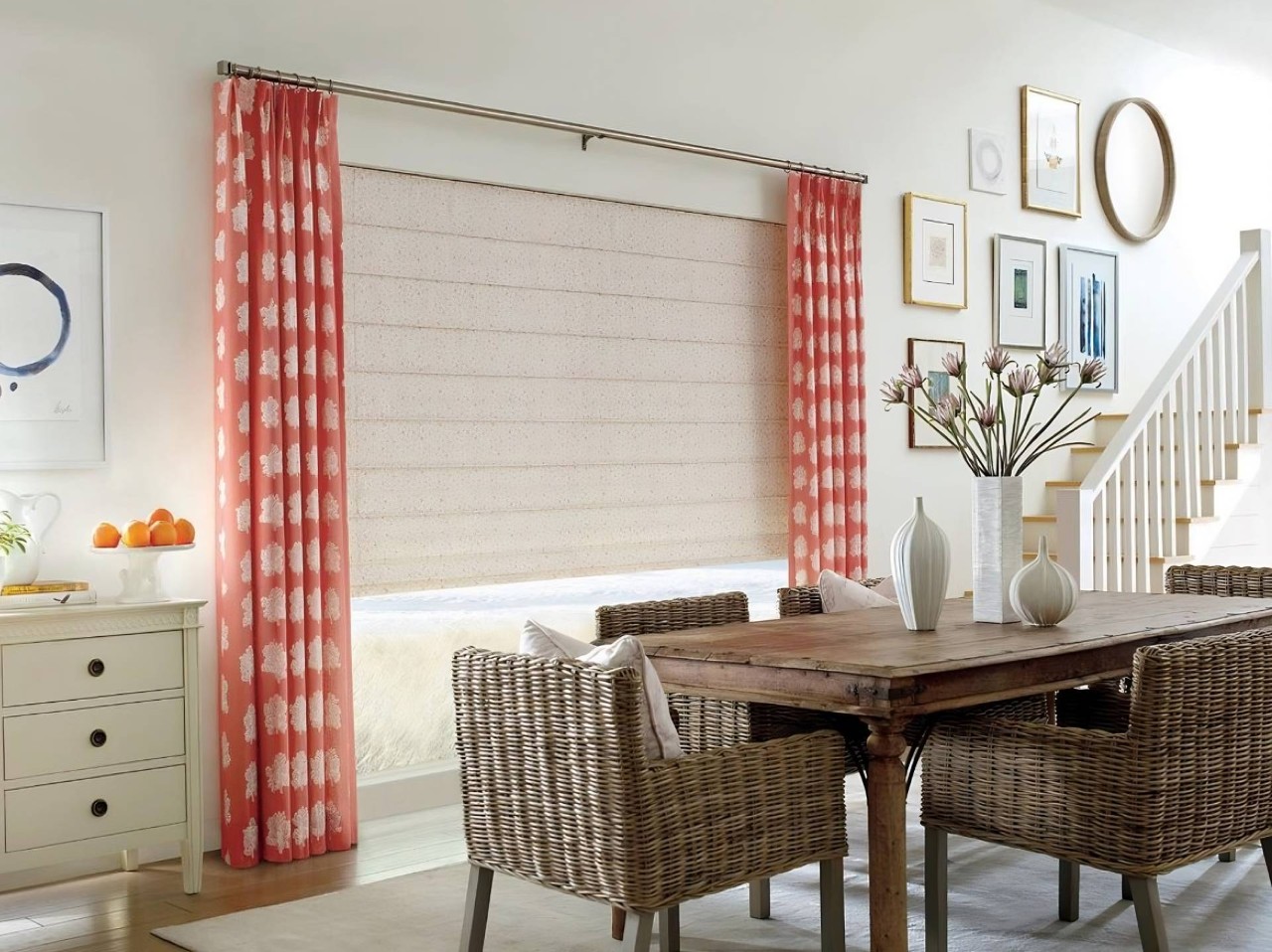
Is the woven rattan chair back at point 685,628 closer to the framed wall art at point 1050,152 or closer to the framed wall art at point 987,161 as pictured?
the framed wall art at point 987,161

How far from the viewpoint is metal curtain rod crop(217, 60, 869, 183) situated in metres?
4.15

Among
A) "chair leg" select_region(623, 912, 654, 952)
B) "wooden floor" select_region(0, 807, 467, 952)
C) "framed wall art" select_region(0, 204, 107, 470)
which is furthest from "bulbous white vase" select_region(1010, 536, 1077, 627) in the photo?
"framed wall art" select_region(0, 204, 107, 470)

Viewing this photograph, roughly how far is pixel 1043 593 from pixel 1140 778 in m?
0.65

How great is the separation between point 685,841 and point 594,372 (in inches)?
110

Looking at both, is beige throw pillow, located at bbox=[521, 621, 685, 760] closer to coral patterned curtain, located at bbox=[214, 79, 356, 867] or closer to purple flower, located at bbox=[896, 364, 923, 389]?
Answer: purple flower, located at bbox=[896, 364, 923, 389]

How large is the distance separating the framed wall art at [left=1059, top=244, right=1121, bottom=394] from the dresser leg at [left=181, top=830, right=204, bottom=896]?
4.87 metres

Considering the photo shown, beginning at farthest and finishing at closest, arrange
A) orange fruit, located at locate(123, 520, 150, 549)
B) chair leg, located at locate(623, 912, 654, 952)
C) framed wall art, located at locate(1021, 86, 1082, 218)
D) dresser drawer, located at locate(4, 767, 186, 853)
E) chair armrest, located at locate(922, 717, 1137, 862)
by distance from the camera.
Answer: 1. framed wall art, located at locate(1021, 86, 1082, 218)
2. orange fruit, located at locate(123, 520, 150, 549)
3. dresser drawer, located at locate(4, 767, 186, 853)
4. chair armrest, located at locate(922, 717, 1137, 862)
5. chair leg, located at locate(623, 912, 654, 952)

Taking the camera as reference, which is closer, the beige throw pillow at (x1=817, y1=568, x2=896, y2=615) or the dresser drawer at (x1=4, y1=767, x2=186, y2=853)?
the dresser drawer at (x1=4, y1=767, x2=186, y2=853)

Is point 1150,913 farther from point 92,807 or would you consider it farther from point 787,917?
point 92,807

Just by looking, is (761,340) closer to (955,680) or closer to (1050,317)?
(1050,317)

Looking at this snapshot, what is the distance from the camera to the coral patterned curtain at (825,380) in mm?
5566

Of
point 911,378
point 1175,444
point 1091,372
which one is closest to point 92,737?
point 911,378

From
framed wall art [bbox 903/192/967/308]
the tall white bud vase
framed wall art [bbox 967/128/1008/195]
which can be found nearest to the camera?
the tall white bud vase

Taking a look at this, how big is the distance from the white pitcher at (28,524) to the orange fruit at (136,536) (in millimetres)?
224
